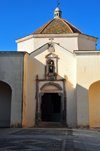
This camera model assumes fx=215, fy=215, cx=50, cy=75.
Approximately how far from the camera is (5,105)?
47.8 ft

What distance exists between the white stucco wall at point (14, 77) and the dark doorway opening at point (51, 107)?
5.82 metres

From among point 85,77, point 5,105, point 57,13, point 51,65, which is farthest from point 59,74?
point 57,13

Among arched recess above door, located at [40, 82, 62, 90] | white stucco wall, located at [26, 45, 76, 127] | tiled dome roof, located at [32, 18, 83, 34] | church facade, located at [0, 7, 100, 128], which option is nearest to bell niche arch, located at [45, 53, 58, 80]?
church facade, located at [0, 7, 100, 128]

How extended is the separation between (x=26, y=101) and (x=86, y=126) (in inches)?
161

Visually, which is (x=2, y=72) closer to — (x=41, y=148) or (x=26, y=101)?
(x=26, y=101)

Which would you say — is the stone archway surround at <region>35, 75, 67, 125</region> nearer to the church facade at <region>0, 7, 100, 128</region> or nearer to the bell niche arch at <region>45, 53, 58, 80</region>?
the church facade at <region>0, 7, 100, 128</region>

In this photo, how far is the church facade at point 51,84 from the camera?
510 inches

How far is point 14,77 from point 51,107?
700 centimetres

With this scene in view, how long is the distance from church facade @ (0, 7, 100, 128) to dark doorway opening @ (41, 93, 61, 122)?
15.4 feet

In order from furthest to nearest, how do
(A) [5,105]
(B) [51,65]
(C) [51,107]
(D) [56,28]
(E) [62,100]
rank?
1. (C) [51,107]
2. (D) [56,28]
3. (A) [5,105]
4. (B) [51,65]
5. (E) [62,100]

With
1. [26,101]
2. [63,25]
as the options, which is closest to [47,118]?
[26,101]

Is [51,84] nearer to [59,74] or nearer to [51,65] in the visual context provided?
[59,74]

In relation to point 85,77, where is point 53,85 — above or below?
below

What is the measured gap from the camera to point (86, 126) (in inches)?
493
